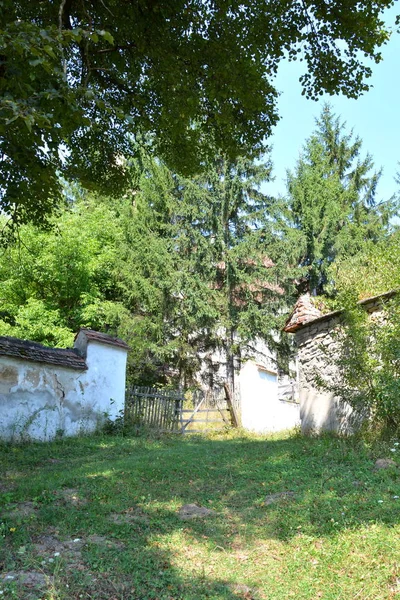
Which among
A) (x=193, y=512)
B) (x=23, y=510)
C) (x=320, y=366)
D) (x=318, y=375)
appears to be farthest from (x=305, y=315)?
(x=23, y=510)

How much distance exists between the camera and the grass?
10.6 ft

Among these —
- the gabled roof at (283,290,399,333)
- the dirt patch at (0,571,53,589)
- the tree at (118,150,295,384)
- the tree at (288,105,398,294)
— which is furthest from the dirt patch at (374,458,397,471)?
the tree at (288,105,398,294)

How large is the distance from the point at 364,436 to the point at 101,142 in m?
6.94

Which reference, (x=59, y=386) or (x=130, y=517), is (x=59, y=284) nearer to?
(x=59, y=386)

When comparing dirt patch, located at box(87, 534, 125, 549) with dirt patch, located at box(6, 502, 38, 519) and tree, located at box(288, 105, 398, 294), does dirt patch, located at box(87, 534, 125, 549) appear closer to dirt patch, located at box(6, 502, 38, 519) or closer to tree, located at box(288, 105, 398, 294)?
dirt patch, located at box(6, 502, 38, 519)

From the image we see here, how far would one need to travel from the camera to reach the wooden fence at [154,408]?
13133 mm

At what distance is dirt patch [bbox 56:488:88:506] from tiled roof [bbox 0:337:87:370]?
5.03m

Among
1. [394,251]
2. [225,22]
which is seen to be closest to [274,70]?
[225,22]

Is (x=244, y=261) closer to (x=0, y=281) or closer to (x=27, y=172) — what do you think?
(x=0, y=281)

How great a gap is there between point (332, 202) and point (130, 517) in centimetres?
1890

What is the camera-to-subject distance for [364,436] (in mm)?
7668

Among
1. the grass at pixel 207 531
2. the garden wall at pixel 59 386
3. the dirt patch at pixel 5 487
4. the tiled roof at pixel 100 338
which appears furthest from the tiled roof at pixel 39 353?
the dirt patch at pixel 5 487

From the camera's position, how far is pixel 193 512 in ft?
16.1

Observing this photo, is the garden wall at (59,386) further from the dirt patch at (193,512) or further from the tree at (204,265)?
the dirt patch at (193,512)
